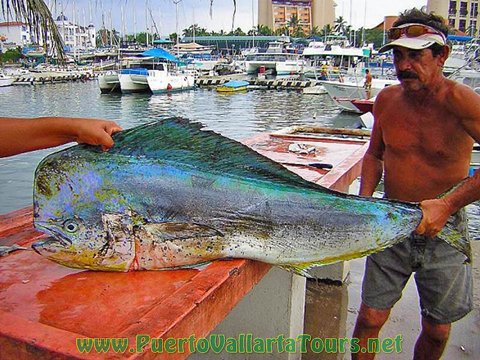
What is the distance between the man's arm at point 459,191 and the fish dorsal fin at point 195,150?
558mm

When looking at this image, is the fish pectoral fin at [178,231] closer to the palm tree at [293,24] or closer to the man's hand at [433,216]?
the man's hand at [433,216]

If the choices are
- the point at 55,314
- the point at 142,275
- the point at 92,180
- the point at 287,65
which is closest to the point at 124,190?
the point at 92,180

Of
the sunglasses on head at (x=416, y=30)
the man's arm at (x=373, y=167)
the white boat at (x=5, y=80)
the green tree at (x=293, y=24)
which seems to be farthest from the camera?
the green tree at (x=293, y=24)

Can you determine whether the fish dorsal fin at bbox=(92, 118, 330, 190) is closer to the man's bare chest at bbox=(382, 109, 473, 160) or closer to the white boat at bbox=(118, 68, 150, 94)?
the man's bare chest at bbox=(382, 109, 473, 160)

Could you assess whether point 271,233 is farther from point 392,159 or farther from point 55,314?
point 392,159

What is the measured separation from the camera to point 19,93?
34719mm

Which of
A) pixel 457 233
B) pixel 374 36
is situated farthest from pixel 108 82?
pixel 374 36

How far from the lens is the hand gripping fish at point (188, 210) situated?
1.83 m

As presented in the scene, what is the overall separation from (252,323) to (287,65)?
152 ft

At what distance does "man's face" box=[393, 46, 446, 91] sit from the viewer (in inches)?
92.7

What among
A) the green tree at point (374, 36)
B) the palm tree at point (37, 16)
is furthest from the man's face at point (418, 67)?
the green tree at point (374, 36)

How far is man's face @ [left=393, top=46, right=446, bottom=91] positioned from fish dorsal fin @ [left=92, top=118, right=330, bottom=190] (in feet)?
2.70

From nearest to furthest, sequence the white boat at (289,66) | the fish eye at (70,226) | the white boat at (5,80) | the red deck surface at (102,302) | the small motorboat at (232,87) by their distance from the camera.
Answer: the red deck surface at (102,302) → the fish eye at (70,226) → the small motorboat at (232,87) → the white boat at (5,80) → the white boat at (289,66)

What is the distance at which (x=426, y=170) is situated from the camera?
248 centimetres
